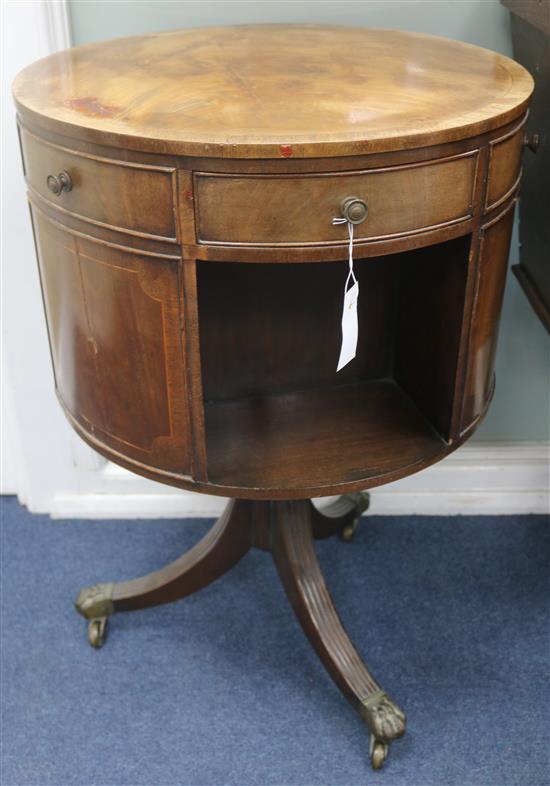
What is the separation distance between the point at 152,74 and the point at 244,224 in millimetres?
362

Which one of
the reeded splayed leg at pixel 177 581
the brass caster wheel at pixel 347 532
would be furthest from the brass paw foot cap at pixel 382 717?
the brass caster wheel at pixel 347 532

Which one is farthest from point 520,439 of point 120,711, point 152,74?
point 152,74

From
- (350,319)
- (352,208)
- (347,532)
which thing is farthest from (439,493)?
(352,208)

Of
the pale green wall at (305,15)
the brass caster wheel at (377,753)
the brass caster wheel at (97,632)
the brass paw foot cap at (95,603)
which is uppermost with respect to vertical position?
the pale green wall at (305,15)

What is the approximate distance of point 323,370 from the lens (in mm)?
1656

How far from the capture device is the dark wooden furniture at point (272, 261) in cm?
107

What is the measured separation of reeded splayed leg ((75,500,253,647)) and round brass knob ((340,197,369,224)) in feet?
2.53

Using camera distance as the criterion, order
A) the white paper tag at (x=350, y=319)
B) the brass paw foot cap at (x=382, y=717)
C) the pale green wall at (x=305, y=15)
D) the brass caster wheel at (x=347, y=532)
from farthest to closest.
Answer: the brass caster wheel at (x=347, y=532)
the pale green wall at (x=305, y=15)
the brass paw foot cap at (x=382, y=717)
the white paper tag at (x=350, y=319)

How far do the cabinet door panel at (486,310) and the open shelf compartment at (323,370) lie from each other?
1.3 inches

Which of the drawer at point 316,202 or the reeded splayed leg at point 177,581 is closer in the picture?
the drawer at point 316,202

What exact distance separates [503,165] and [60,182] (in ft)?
1.89

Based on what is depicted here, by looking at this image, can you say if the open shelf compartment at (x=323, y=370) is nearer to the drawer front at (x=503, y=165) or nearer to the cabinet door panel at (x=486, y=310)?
the cabinet door panel at (x=486, y=310)

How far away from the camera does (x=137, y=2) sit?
1632 millimetres

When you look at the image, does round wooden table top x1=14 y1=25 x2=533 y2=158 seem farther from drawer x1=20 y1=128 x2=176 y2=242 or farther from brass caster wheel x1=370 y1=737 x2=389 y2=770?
brass caster wheel x1=370 y1=737 x2=389 y2=770
